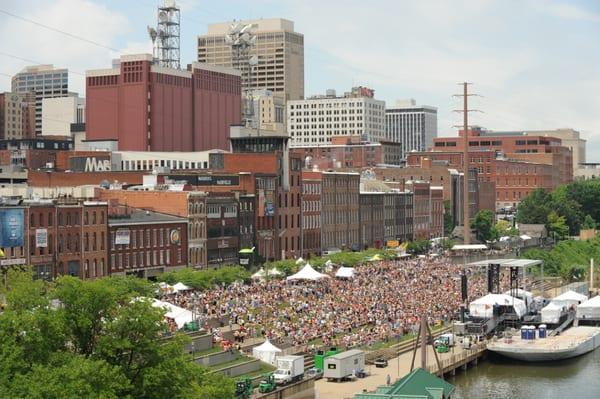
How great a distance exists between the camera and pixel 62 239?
335ft

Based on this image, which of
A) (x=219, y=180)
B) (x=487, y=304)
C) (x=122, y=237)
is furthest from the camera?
(x=219, y=180)

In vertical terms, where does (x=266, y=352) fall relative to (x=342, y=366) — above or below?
above

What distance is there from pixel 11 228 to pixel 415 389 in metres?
42.9

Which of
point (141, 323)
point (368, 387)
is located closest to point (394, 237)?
point (368, 387)

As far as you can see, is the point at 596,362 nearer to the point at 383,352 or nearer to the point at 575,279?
the point at 383,352

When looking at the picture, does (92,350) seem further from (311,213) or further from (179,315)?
(311,213)

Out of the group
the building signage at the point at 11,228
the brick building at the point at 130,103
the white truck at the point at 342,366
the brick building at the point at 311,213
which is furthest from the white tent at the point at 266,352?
the brick building at the point at 130,103

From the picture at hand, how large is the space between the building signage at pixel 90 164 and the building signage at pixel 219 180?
91.5 feet

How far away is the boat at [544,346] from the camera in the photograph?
306 ft

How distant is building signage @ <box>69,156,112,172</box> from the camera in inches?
6156

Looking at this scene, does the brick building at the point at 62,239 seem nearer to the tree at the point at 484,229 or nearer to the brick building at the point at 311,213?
the brick building at the point at 311,213

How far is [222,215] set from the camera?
4936 inches

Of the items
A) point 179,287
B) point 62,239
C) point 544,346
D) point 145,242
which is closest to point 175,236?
point 145,242

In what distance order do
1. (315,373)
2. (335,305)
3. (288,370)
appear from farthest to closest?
(335,305), (315,373), (288,370)
